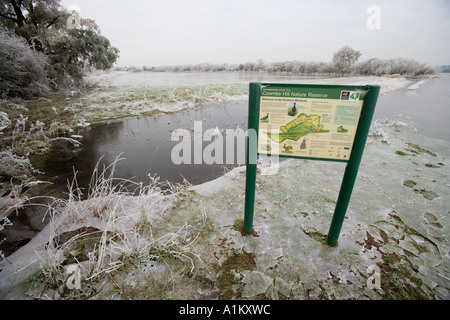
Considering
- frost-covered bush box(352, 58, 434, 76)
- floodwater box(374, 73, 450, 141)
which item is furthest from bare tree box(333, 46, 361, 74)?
floodwater box(374, 73, 450, 141)

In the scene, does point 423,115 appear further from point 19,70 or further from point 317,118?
point 19,70

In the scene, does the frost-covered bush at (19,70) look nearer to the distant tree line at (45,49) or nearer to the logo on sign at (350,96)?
the distant tree line at (45,49)

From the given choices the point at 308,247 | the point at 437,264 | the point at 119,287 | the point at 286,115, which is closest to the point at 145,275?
the point at 119,287

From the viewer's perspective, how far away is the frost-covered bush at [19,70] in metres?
9.70

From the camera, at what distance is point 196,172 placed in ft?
15.4

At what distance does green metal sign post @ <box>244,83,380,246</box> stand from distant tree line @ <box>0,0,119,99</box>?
1421 cm

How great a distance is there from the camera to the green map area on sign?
1.96 metres

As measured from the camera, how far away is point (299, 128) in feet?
6.59

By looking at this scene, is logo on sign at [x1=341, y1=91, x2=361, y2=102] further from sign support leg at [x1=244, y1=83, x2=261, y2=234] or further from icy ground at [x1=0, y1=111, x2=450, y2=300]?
icy ground at [x1=0, y1=111, x2=450, y2=300]

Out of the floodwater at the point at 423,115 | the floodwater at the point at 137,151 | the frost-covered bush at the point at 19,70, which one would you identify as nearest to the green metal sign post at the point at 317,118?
the floodwater at the point at 137,151

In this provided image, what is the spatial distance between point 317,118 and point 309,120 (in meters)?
0.08

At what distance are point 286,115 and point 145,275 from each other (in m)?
2.29

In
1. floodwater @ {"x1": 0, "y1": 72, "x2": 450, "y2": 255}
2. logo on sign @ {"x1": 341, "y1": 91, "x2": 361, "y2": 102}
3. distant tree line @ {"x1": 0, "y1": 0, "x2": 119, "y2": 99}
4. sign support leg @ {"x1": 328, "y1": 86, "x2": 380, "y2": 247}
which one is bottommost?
floodwater @ {"x1": 0, "y1": 72, "x2": 450, "y2": 255}

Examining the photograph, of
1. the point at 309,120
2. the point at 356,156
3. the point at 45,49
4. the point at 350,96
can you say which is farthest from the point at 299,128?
the point at 45,49
